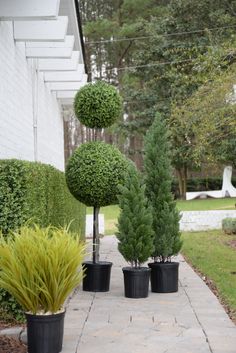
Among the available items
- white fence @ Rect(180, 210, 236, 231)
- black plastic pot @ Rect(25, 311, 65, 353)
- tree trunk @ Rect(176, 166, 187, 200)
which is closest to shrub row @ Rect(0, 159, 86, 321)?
black plastic pot @ Rect(25, 311, 65, 353)

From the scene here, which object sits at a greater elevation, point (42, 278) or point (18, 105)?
point (18, 105)

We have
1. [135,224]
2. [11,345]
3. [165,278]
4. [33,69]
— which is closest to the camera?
[11,345]

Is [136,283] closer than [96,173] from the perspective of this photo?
Yes

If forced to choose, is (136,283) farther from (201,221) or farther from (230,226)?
(201,221)

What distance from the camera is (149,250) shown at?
647 cm

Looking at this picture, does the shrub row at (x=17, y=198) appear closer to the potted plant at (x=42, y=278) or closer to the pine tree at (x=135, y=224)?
the potted plant at (x=42, y=278)

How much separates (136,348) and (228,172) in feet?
83.2

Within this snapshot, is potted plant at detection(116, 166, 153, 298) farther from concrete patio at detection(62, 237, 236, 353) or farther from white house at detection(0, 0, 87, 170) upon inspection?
white house at detection(0, 0, 87, 170)

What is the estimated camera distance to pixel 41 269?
3.96 m

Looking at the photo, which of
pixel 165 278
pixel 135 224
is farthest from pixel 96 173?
pixel 165 278

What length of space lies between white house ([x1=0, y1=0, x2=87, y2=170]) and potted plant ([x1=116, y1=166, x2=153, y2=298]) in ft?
5.67

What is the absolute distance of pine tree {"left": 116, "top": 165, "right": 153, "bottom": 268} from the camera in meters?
6.42

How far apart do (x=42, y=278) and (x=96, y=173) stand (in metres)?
2.92

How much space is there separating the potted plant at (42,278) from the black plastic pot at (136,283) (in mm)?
2370
